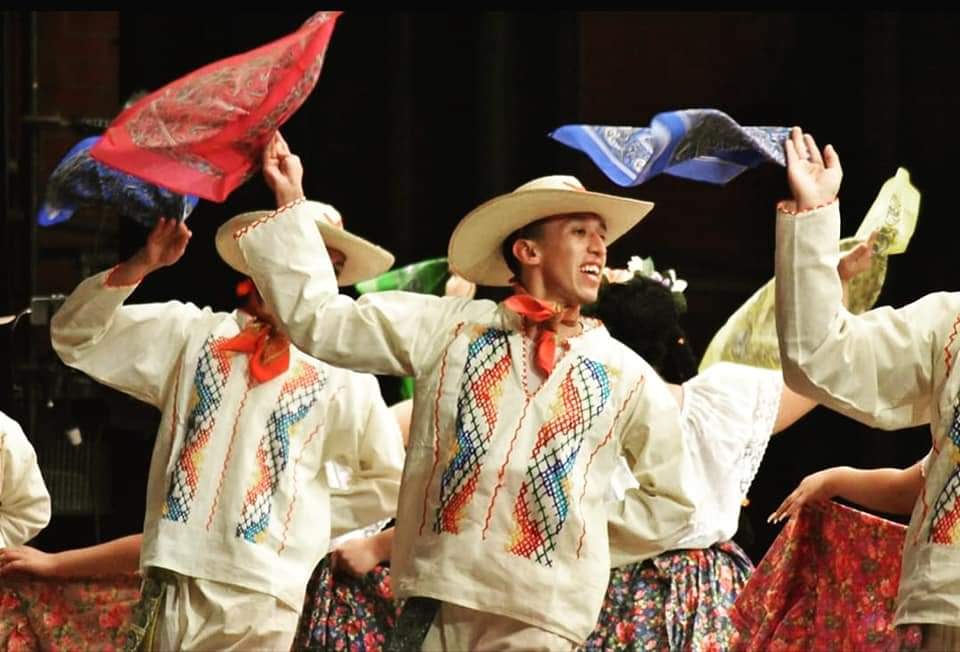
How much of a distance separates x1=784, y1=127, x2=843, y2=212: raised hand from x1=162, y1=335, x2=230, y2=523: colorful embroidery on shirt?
5.08 feet

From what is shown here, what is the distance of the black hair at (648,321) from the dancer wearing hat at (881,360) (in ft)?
5.38

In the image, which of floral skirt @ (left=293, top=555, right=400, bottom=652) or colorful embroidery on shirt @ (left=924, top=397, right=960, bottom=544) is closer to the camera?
colorful embroidery on shirt @ (left=924, top=397, right=960, bottom=544)

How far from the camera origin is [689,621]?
511 centimetres

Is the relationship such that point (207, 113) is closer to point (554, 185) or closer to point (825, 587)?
point (554, 185)

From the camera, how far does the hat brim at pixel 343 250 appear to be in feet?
16.5

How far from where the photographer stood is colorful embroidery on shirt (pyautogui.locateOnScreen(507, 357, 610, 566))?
13.4 feet

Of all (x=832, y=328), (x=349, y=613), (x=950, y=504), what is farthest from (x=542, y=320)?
(x=349, y=613)

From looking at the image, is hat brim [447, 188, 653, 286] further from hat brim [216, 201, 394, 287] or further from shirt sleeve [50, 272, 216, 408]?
shirt sleeve [50, 272, 216, 408]

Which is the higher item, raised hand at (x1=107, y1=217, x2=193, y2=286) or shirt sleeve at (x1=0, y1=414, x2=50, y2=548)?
raised hand at (x1=107, y1=217, x2=193, y2=286)

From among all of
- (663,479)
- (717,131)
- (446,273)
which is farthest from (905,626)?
(446,273)

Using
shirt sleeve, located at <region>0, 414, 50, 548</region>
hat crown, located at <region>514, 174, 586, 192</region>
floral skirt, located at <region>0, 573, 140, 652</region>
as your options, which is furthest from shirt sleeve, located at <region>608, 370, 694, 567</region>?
shirt sleeve, located at <region>0, 414, 50, 548</region>

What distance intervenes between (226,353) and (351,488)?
538mm

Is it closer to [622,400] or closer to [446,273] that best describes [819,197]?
[622,400]

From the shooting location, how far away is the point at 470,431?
4121 mm
